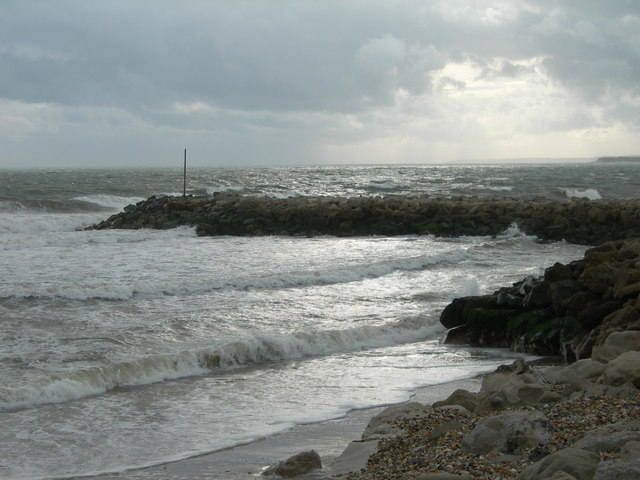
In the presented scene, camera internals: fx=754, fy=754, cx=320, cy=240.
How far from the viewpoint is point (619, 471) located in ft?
11.5

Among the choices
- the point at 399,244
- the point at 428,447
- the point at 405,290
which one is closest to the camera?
the point at 428,447

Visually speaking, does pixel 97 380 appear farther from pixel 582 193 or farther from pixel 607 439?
pixel 582 193

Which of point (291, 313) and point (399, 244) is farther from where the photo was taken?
point (399, 244)

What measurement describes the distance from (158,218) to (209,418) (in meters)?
20.2

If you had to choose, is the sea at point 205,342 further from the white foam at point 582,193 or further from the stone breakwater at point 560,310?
the white foam at point 582,193

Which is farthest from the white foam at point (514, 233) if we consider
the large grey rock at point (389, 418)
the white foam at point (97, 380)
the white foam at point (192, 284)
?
the large grey rock at point (389, 418)

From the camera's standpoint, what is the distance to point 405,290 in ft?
46.1

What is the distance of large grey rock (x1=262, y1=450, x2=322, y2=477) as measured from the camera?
5242 millimetres

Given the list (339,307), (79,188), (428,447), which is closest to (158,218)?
(339,307)

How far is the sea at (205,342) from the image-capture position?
6.46 m

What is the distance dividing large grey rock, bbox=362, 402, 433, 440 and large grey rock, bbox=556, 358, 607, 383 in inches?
49.9

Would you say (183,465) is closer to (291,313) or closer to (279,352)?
(279,352)

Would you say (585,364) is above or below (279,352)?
above

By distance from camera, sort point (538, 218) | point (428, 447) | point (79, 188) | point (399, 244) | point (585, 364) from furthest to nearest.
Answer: point (79, 188)
point (538, 218)
point (399, 244)
point (585, 364)
point (428, 447)
